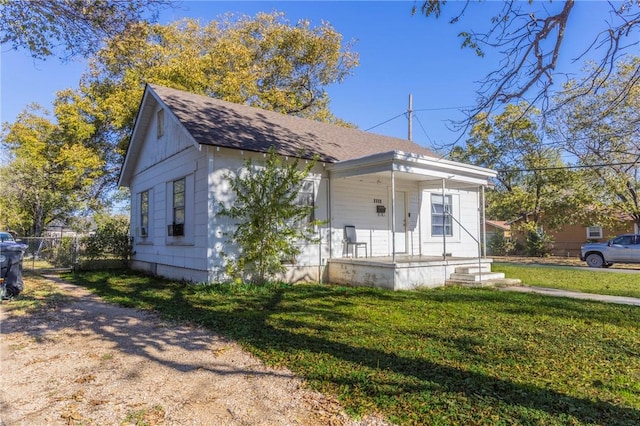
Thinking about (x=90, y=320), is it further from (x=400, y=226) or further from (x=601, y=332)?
(x=400, y=226)

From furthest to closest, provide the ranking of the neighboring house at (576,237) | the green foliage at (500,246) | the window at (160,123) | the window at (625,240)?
1. the neighboring house at (576,237)
2. the green foliage at (500,246)
3. the window at (625,240)
4. the window at (160,123)

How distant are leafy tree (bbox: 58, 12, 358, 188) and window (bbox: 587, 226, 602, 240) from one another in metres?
21.1

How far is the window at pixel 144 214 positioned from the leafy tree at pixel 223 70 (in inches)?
256

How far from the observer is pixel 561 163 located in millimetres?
27047

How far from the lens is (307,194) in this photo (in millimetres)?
10469

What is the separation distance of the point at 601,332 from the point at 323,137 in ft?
30.5

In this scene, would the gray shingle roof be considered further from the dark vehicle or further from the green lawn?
the dark vehicle

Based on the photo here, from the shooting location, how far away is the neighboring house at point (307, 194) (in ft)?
30.2

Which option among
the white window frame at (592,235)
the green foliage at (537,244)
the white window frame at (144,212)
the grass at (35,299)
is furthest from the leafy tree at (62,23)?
the white window frame at (592,235)

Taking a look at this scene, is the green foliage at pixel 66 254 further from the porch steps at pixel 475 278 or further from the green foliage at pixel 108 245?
the porch steps at pixel 475 278

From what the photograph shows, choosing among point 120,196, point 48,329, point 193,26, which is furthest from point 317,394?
point 120,196

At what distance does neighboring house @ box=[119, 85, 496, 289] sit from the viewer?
920 centimetres

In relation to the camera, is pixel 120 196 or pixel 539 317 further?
pixel 120 196

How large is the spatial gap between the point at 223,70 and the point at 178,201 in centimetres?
1310
